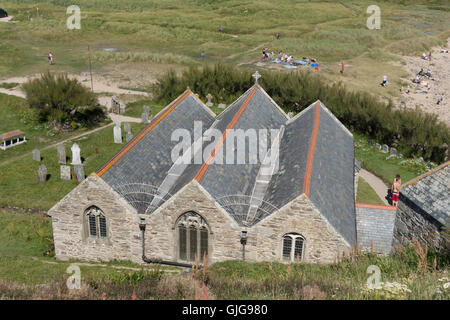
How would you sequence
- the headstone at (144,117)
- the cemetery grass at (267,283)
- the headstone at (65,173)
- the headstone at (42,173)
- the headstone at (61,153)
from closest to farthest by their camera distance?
the cemetery grass at (267,283)
the headstone at (42,173)
the headstone at (65,173)
the headstone at (61,153)
the headstone at (144,117)

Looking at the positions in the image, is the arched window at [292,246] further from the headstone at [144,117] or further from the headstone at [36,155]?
the headstone at [144,117]

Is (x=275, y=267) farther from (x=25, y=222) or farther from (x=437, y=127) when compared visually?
(x=437, y=127)

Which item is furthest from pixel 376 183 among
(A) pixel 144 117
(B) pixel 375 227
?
(A) pixel 144 117

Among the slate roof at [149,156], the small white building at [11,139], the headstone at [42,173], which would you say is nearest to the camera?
the slate roof at [149,156]

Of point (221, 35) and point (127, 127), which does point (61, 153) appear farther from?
point (221, 35)

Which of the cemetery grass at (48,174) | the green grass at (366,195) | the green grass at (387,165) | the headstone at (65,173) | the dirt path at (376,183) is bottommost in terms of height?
the dirt path at (376,183)

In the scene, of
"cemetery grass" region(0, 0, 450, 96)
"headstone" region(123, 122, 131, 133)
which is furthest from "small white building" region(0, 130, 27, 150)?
"cemetery grass" region(0, 0, 450, 96)

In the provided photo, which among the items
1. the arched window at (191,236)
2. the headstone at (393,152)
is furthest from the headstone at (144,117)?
the arched window at (191,236)
